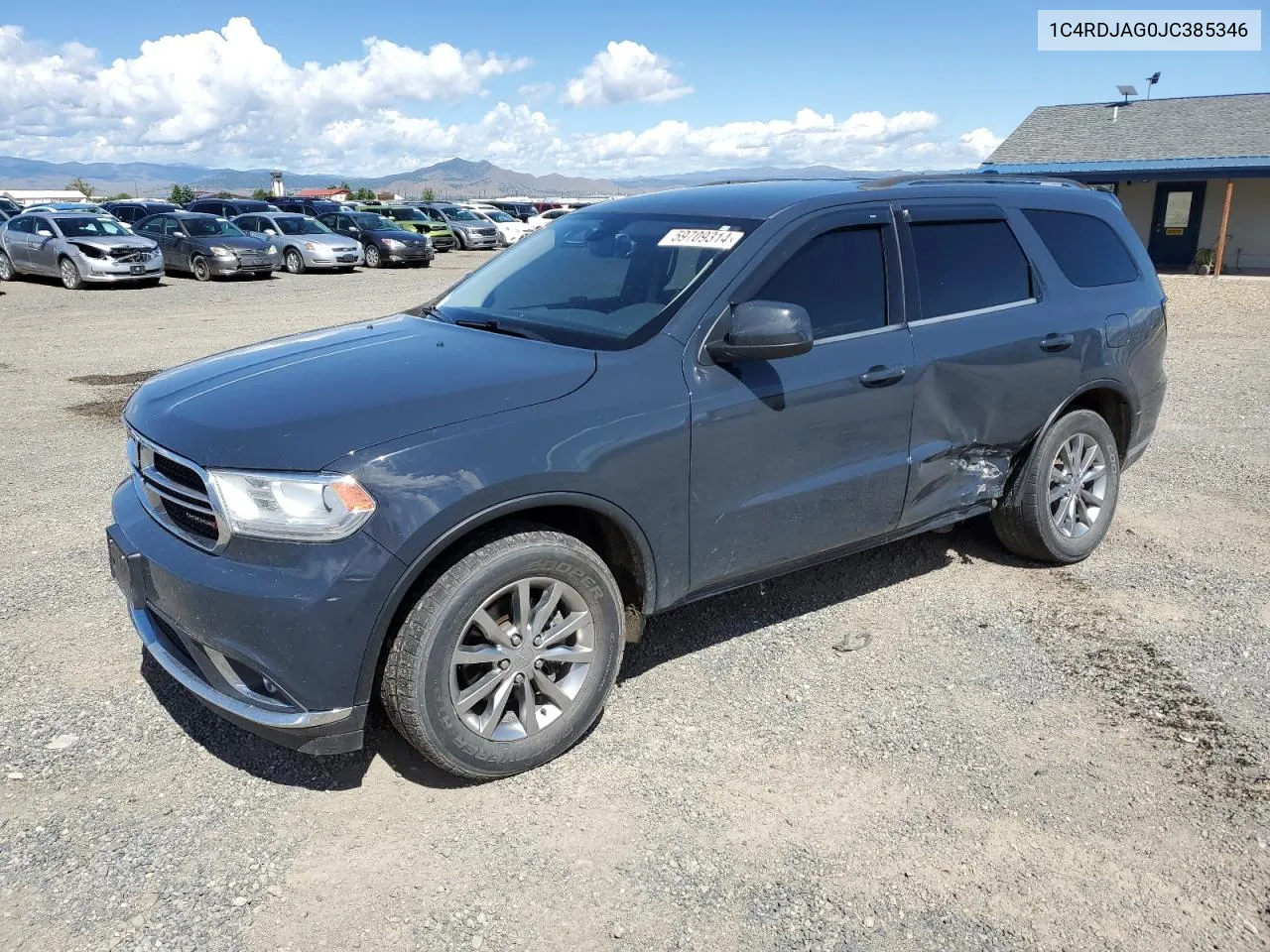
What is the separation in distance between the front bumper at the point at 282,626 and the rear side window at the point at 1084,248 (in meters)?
3.66

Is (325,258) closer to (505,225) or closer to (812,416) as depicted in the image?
(505,225)

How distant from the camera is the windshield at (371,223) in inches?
1081

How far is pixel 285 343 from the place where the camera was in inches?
159

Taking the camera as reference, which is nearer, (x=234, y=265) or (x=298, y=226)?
(x=234, y=265)

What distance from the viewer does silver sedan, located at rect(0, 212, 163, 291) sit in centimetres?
2003

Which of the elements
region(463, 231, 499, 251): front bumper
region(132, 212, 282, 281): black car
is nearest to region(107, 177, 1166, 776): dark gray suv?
region(132, 212, 282, 281): black car

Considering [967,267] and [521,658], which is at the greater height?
[967,267]

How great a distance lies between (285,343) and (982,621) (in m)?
3.23

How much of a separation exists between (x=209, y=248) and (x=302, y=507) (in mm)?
21558

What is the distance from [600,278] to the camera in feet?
13.6

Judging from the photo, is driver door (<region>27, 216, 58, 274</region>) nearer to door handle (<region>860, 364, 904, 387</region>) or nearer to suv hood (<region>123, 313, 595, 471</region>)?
suv hood (<region>123, 313, 595, 471</region>)

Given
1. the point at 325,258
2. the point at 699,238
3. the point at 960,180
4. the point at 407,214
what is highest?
the point at 960,180

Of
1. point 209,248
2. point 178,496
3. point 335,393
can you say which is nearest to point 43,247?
point 209,248

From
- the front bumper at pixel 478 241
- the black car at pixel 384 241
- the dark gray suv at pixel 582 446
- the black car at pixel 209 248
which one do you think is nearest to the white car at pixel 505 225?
the front bumper at pixel 478 241
